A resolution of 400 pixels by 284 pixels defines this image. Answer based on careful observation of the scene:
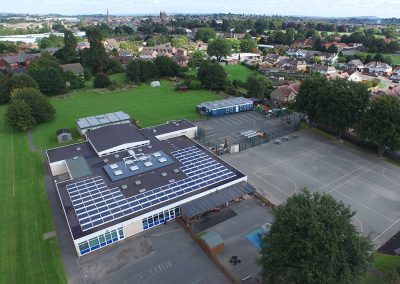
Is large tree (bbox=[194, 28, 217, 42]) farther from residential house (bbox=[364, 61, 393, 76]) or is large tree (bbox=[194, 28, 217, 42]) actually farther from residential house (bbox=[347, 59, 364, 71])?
residential house (bbox=[364, 61, 393, 76])

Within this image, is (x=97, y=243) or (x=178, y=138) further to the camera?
(x=178, y=138)

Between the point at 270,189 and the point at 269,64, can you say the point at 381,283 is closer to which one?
the point at 270,189

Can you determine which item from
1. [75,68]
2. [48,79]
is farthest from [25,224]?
[75,68]

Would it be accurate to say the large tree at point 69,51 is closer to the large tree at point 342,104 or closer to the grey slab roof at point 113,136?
the grey slab roof at point 113,136

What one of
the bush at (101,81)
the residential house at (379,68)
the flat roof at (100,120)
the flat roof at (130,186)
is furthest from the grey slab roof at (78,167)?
the residential house at (379,68)

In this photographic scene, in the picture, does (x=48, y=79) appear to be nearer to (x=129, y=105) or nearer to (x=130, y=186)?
(x=129, y=105)

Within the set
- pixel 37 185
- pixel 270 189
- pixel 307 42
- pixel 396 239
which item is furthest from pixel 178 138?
pixel 307 42
